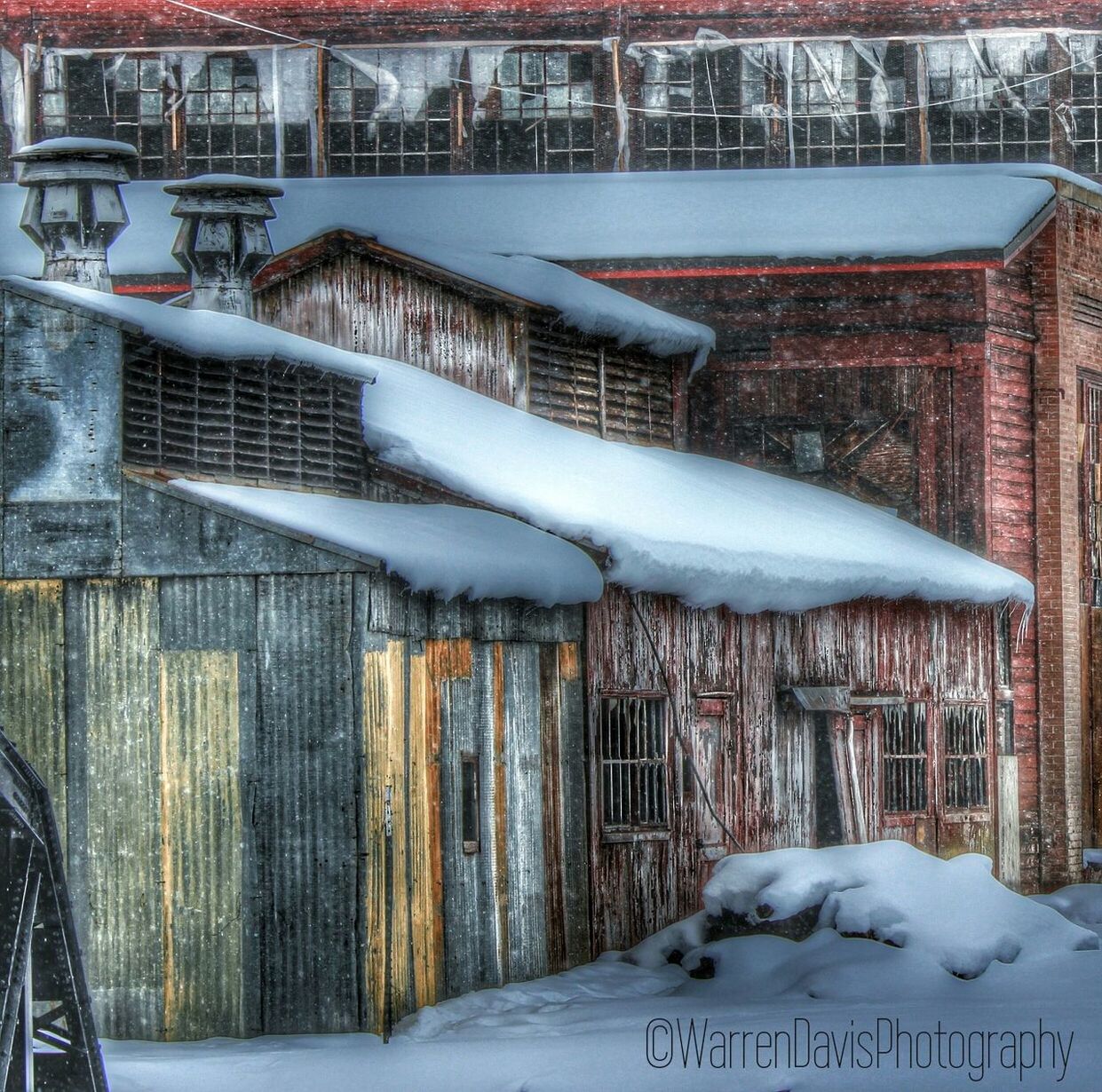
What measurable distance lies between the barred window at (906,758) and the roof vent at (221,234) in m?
6.79

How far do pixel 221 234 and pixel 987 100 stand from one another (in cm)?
1172

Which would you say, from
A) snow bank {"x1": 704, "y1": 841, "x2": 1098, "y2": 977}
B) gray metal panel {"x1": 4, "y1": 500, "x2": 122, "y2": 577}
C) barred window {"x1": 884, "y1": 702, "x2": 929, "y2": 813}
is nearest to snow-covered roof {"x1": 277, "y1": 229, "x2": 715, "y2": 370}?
barred window {"x1": 884, "y1": 702, "x2": 929, "y2": 813}

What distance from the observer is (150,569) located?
37.8 feet

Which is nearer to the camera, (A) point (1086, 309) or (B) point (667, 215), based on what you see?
(A) point (1086, 309)

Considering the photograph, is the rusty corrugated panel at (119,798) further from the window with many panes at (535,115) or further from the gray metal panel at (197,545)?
the window with many panes at (535,115)

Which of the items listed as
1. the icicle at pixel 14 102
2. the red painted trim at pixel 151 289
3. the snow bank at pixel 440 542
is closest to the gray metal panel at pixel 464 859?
the snow bank at pixel 440 542

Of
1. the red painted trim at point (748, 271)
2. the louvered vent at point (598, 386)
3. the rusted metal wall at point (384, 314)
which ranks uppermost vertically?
the red painted trim at point (748, 271)

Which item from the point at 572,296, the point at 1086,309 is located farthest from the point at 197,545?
the point at 1086,309

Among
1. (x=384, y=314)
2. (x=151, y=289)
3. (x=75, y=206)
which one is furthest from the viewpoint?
(x=151, y=289)

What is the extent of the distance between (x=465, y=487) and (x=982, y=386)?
6852mm

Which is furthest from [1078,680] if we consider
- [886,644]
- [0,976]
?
[0,976]

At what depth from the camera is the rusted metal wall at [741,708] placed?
15.4 meters

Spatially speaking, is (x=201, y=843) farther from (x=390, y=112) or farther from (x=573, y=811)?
(x=390, y=112)

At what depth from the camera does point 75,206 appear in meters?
15.2
